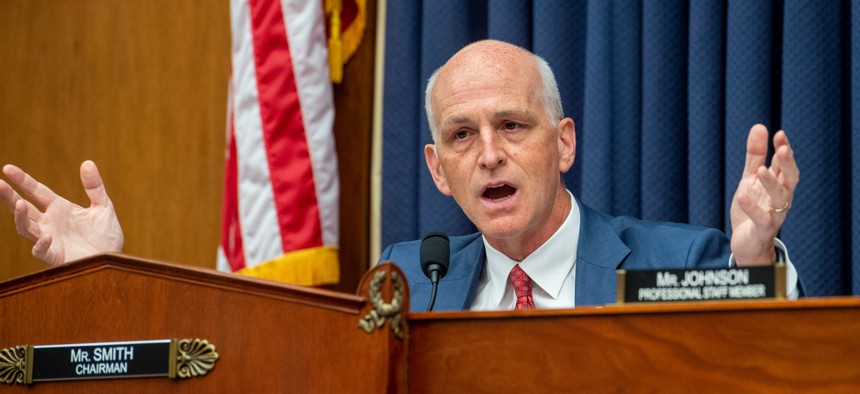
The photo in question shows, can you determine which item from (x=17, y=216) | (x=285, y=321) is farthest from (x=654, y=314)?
(x=17, y=216)

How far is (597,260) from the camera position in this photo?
2457 millimetres

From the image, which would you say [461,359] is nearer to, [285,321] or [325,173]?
[285,321]

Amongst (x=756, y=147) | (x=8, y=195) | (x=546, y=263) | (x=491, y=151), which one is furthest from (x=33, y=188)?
(x=756, y=147)

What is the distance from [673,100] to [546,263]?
2.72 ft

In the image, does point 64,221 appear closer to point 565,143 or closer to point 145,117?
point 565,143

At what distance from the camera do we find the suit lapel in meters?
2.37

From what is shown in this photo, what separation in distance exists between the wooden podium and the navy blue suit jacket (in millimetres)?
882

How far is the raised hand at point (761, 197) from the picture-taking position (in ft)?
5.99

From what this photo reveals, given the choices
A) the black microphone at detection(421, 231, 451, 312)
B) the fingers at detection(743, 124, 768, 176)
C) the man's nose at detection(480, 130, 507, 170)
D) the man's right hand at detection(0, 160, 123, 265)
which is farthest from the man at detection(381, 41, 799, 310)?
the man's right hand at detection(0, 160, 123, 265)

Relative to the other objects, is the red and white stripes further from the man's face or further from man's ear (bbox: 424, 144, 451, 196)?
the man's face

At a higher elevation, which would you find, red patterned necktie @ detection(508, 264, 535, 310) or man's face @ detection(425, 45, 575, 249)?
man's face @ detection(425, 45, 575, 249)

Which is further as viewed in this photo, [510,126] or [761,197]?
[510,126]

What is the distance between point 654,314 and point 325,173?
2.21 m

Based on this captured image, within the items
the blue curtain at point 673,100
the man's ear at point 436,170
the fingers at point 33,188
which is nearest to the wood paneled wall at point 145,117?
the blue curtain at point 673,100
